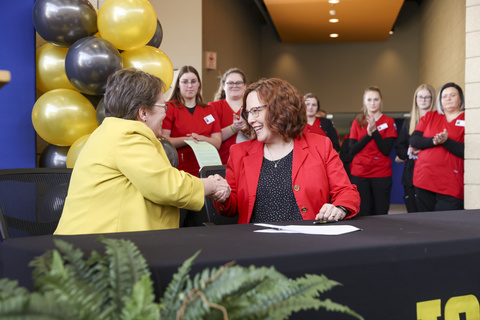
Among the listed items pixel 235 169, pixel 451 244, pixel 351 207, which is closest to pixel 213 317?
pixel 451 244

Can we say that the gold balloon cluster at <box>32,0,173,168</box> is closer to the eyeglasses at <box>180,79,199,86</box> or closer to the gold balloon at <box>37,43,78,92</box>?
the gold balloon at <box>37,43,78,92</box>

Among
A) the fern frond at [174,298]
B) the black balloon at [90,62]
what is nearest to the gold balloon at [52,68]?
the black balloon at [90,62]

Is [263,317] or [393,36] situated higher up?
[393,36]

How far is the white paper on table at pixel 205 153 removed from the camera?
10.9ft

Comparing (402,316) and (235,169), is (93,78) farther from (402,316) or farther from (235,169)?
(402,316)

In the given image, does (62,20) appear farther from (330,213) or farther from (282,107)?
(330,213)

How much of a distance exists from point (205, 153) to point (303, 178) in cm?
123

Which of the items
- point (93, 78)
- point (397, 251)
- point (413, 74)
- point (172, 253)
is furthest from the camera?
point (413, 74)

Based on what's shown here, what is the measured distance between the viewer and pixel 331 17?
1082 cm

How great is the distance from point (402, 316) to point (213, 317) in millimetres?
717

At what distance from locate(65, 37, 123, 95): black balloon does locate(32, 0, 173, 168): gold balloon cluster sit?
139 millimetres

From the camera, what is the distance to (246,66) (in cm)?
1166

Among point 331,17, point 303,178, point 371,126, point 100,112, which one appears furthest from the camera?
point 331,17

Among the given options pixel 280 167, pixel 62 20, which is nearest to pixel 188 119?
pixel 62 20
